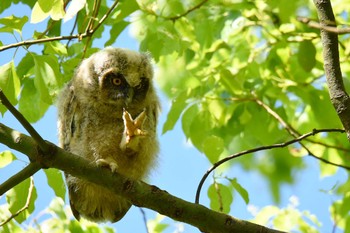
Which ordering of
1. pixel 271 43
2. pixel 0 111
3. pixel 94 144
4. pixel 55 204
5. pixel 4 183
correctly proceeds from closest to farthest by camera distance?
pixel 4 183 → pixel 0 111 → pixel 94 144 → pixel 55 204 → pixel 271 43

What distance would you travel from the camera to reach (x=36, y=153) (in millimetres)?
2250

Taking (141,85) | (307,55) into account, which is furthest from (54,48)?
(307,55)

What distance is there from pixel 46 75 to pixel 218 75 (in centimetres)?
146

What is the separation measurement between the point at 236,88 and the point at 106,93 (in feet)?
2.55

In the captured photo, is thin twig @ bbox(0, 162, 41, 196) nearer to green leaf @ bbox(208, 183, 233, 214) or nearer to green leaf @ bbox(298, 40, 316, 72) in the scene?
green leaf @ bbox(208, 183, 233, 214)

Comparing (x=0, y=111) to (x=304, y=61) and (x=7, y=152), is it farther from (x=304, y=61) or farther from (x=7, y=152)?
(x=304, y=61)

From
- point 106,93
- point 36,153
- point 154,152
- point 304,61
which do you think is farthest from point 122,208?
point 304,61

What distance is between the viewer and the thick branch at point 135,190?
2252 mm

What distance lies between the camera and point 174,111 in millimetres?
3504

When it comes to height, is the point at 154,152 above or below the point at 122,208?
above

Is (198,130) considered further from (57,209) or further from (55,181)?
(55,181)

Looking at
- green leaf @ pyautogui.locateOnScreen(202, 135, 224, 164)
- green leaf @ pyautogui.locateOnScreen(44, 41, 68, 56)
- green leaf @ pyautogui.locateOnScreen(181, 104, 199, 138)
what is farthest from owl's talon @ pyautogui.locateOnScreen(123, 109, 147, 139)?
green leaf @ pyautogui.locateOnScreen(181, 104, 199, 138)

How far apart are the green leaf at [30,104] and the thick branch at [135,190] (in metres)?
0.69

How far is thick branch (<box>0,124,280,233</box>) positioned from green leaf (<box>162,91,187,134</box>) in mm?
991
